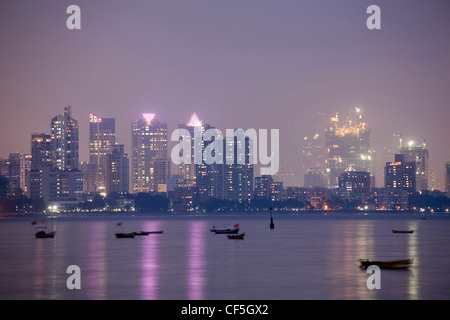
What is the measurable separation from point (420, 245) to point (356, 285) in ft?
230

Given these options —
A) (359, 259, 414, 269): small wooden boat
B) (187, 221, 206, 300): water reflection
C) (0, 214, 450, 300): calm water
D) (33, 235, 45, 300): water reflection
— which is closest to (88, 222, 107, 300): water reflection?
(0, 214, 450, 300): calm water

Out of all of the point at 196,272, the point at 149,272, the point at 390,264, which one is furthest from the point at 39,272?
the point at 390,264

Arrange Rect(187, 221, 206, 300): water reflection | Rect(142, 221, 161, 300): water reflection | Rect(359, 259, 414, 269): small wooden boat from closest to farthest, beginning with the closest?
Rect(142, 221, 161, 300): water reflection < Rect(187, 221, 206, 300): water reflection < Rect(359, 259, 414, 269): small wooden boat

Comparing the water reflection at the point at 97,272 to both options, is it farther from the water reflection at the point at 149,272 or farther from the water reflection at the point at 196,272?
the water reflection at the point at 196,272

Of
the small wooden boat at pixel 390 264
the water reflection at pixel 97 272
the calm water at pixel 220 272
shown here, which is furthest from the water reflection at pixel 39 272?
the small wooden boat at pixel 390 264

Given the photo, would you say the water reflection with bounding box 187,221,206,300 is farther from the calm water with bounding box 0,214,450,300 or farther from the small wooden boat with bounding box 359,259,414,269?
the small wooden boat with bounding box 359,259,414,269

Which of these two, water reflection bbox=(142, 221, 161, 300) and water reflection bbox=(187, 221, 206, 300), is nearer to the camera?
water reflection bbox=(142, 221, 161, 300)

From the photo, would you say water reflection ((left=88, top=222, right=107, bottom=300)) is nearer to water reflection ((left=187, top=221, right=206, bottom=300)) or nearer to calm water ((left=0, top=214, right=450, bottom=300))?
calm water ((left=0, top=214, right=450, bottom=300))

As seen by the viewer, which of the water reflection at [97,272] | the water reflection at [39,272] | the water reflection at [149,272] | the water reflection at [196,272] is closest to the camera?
the water reflection at [149,272]

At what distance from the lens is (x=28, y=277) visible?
89.1 metres

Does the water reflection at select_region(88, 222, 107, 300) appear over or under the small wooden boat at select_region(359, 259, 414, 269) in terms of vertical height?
under

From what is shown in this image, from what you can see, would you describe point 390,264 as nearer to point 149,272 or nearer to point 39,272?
point 149,272

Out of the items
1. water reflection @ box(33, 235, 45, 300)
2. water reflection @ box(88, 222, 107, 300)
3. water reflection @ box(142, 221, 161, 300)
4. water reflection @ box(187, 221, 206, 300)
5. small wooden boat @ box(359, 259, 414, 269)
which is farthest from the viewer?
small wooden boat @ box(359, 259, 414, 269)
